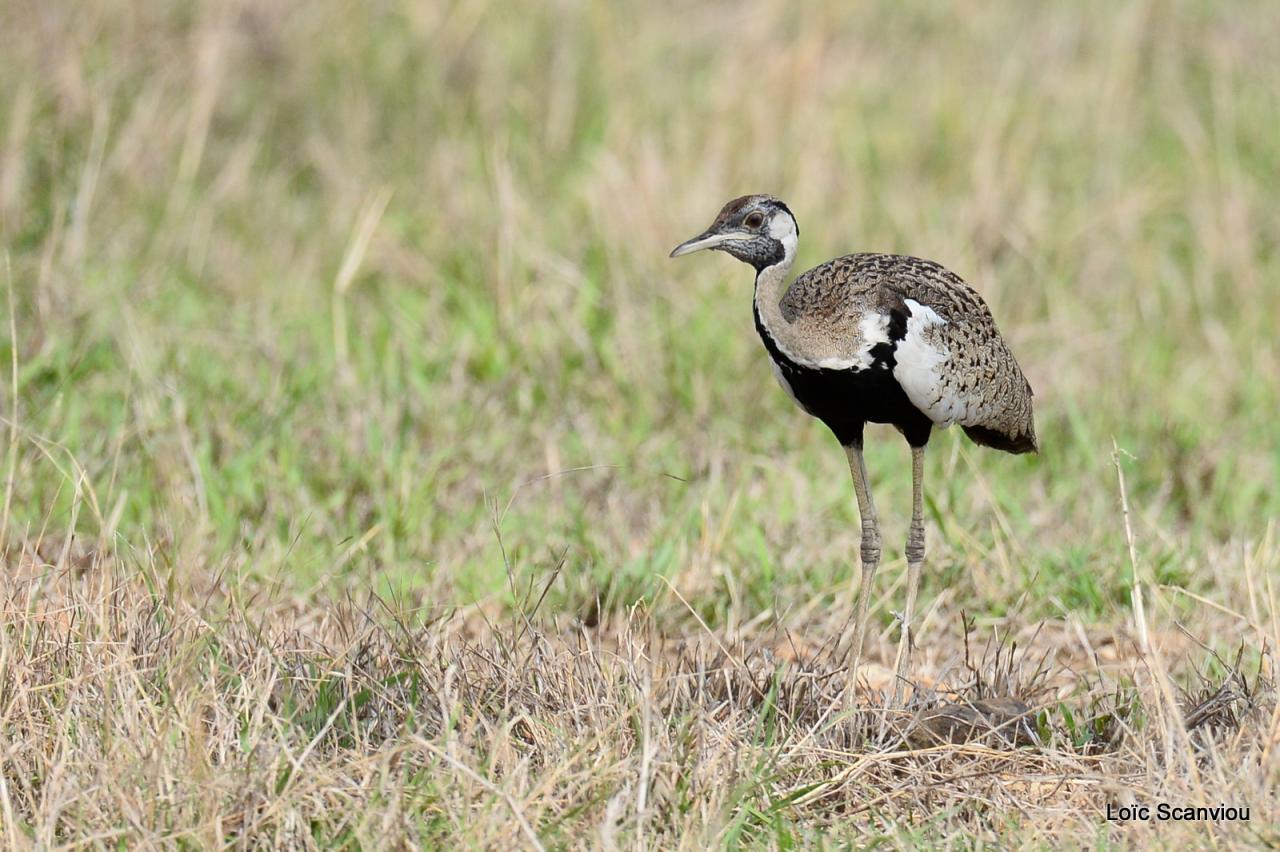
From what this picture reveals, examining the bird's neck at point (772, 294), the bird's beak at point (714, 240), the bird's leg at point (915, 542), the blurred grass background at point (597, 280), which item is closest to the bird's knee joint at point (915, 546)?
the bird's leg at point (915, 542)

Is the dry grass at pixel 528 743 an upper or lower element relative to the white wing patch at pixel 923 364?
lower

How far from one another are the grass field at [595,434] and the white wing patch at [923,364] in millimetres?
439

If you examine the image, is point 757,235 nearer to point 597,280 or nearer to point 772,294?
point 772,294

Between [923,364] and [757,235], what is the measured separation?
43 cm

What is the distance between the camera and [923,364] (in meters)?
3.53

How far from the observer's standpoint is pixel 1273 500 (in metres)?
5.04

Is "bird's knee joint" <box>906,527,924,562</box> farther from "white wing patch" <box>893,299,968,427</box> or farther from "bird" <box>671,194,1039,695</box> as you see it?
"white wing patch" <box>893,299,968,427</box>

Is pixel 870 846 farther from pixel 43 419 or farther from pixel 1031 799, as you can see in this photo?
pixel 43 419

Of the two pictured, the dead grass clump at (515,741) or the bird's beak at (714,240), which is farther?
the bird's beak at (714,240)

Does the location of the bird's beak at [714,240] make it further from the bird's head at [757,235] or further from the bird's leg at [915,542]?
the bird's leg at [915,542]

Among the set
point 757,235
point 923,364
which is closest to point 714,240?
point 757,235

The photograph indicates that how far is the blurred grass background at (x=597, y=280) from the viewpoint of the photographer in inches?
176

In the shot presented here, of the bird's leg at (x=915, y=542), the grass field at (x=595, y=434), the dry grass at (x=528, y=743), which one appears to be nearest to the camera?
the dry grass at (x=528, y=743)

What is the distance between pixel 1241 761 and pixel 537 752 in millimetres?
1240
